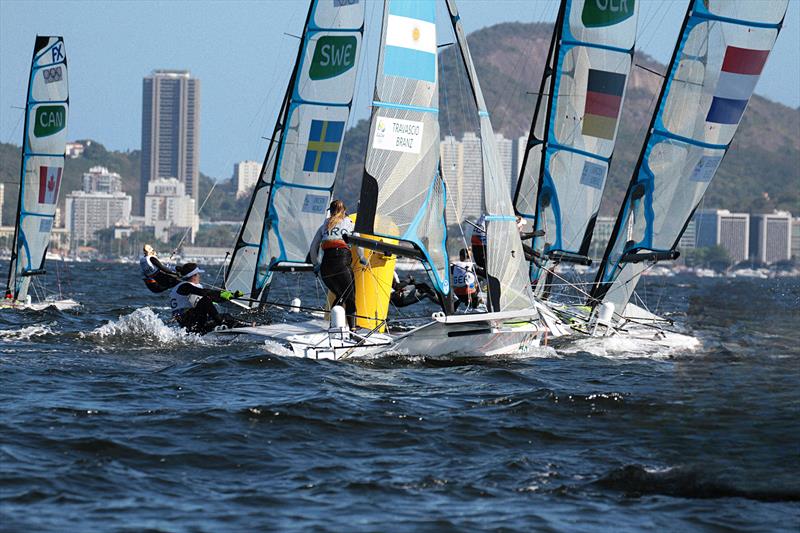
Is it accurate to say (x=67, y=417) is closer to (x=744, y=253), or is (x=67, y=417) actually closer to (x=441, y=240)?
(x=441, y=240)

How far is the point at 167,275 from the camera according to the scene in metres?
13.7

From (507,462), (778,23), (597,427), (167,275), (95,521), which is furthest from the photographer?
(778,23)

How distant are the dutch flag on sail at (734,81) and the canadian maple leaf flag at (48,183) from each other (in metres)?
12.2

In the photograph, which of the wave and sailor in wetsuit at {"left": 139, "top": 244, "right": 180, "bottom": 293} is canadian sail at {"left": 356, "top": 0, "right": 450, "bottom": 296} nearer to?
sailor in wetsuit at {"left": 139, "top": 244, "right": 180, "bottom": 293}

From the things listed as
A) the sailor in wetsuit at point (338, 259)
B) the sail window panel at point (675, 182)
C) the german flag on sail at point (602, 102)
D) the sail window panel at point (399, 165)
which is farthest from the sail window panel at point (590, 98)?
the sailor in wetsuit at point (338, 259)

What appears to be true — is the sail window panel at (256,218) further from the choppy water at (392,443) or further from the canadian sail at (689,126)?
the choppy water at (392,443)

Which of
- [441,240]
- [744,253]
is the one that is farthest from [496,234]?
[744,253]

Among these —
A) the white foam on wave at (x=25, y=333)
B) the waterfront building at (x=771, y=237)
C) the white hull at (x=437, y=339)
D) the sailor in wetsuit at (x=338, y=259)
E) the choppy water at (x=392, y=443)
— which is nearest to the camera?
the choppy water at (x=392, y=443)

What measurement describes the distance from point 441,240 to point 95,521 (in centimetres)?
691

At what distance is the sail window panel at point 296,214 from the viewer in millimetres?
18609

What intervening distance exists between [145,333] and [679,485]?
8.16m

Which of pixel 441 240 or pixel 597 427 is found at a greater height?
pixel 441 240

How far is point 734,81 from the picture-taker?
49.8 feet

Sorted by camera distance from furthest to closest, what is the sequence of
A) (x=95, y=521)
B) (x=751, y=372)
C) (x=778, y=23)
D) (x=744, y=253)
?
1. (x=744, y=253)
2. (x=778, y=23)
3. (x=751, y=372)
4. (x=95, y=521)
